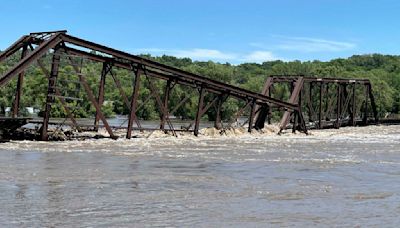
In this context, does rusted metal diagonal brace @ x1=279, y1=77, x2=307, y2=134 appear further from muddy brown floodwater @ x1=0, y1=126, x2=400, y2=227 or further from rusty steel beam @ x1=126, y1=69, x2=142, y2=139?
muddy brown floodwater @ x1=0, y1=126, x2=400, y2=227

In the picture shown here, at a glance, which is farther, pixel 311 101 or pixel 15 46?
pixel 311 101

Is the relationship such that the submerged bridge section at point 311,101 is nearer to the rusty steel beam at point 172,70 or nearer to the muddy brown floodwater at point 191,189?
the rusty steel beam at point 172,70

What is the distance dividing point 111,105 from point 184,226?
101228 millimetres

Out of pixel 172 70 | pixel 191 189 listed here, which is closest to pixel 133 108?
pixel 172 70

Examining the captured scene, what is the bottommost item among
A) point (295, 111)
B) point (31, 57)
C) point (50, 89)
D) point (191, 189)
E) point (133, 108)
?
point (191, 189)

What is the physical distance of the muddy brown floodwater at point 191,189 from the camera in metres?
11.6

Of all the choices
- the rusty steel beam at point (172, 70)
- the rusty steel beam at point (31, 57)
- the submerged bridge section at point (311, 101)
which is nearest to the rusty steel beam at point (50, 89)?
the rusty steel beam at point (31, 57)

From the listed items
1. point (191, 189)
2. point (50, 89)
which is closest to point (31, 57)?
point (50, 89)

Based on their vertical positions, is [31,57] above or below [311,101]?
below

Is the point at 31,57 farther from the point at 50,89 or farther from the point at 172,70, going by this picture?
the point at 172,70

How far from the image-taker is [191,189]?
15.7m

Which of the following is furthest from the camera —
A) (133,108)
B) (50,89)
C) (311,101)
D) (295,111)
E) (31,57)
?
(311,101)

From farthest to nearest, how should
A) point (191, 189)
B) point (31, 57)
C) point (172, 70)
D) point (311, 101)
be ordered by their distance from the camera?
point (311, 101), point (172, 70), point (31, 57), point (191, 189)

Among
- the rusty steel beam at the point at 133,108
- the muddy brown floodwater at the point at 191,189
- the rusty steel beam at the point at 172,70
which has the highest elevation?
the rusty steel beam at the point at 172,70
